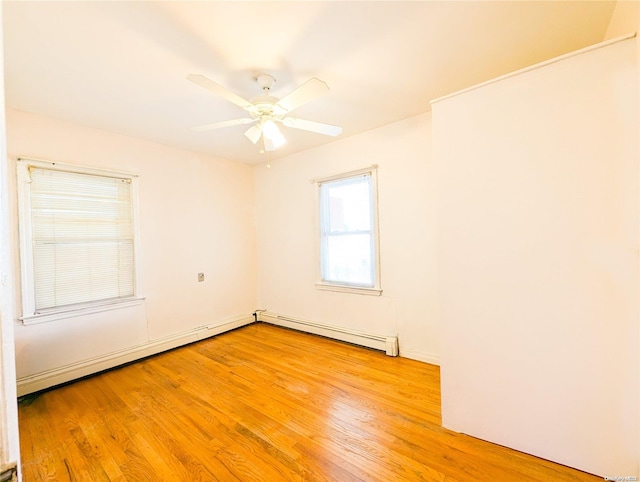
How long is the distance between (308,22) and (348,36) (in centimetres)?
27

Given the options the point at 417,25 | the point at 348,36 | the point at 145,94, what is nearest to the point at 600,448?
the point at 417,25

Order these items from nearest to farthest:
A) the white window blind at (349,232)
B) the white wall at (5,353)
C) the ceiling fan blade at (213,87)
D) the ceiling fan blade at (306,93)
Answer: the white wall at (5,353) → the ceiling fan blade at (213,87) → the ceiling fan blade at (306,93) → the white window blind at (349,232)

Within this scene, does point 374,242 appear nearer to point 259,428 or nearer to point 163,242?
point 259,428

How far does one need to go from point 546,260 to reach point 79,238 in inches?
154

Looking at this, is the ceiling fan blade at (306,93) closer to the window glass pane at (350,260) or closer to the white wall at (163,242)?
the window glass pane at (350,260)

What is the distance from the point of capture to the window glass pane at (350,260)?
134 inches

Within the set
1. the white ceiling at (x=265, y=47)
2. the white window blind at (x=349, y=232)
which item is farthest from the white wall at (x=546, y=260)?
the white window blind at (x=349, y=232)

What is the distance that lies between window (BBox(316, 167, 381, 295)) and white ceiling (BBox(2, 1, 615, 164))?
109 cm

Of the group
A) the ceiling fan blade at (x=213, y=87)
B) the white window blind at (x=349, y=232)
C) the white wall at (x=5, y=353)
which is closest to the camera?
the white wall at (x=5, y=353)

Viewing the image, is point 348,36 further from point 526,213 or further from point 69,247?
point 69,247

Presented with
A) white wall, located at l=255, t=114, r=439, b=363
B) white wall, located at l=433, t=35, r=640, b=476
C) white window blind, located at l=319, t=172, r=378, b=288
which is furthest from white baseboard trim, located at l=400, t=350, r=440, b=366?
white wall, located at l=433, t=35, r=640, b=476

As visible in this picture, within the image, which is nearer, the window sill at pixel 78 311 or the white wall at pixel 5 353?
the white wall at pixel 5 353

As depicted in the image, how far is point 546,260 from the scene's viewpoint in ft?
5.15

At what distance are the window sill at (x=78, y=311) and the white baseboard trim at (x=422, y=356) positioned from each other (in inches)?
121
